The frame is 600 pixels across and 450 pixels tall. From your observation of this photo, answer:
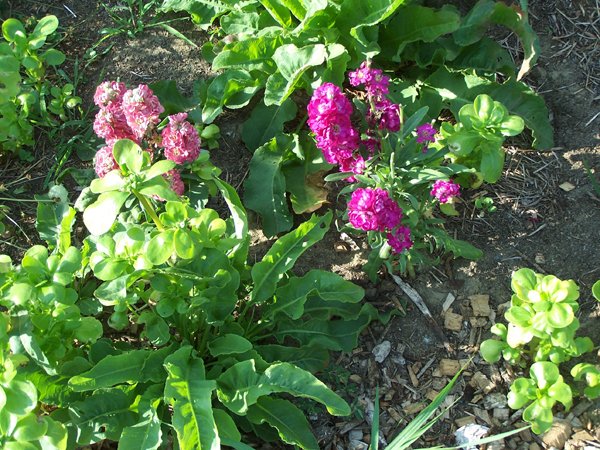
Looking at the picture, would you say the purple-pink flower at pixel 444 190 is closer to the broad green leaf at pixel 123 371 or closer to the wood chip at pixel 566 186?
the wood chip at pixel 566 186

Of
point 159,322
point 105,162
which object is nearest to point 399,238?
point 159,322

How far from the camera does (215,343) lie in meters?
2.62

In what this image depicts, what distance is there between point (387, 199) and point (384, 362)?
78 cm

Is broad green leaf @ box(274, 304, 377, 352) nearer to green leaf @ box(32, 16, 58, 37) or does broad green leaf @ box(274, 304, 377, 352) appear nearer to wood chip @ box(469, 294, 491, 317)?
wood chip @ box(469, 294, 491, 317)

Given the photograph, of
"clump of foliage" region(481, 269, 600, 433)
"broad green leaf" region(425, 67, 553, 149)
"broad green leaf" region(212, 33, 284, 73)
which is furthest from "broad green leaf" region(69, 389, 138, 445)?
"broad green leaf" region(425, 67, 553, 149)

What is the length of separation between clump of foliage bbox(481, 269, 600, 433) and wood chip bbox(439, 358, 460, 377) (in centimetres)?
21

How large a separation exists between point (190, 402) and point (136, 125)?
1099 mm

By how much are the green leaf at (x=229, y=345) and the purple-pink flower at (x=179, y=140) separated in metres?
0.75

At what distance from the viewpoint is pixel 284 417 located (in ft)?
8.49

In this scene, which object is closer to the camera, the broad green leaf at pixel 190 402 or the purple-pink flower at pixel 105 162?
the broad green leaf at pixel 190 402

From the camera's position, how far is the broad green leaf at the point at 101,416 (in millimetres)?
2443

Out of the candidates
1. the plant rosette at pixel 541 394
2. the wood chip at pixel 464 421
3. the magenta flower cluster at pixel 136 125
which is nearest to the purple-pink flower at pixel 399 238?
the plant rosette at pixel 541 394

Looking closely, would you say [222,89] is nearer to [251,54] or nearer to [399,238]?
[251,54]

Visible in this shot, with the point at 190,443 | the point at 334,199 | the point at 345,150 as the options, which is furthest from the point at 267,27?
the point at 190,443
